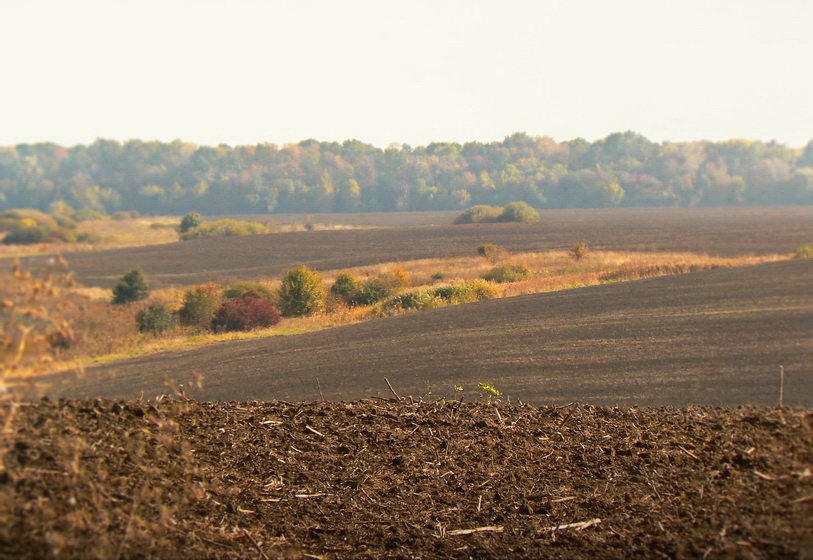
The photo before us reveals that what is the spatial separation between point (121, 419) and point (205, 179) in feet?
291

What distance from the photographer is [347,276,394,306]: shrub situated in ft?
101

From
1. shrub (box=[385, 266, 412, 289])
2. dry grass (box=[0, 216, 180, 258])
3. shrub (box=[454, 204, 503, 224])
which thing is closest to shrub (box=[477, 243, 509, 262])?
shrub (box=[385, 266, 412, 289])

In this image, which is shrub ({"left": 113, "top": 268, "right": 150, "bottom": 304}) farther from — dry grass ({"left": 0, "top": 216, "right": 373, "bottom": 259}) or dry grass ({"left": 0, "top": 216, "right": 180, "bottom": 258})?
dry grass ({"left": 0, "top": 216, "right": 180, "bottom": 258})

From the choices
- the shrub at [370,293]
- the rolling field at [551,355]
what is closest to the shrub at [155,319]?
the rolling field at [551,355]

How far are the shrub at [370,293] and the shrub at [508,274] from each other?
567cm

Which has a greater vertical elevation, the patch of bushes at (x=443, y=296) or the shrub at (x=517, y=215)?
the shrub at (x=517, y=215)

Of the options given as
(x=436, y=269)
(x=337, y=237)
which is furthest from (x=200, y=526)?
(x=337, y=237)

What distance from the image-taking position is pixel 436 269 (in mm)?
40312

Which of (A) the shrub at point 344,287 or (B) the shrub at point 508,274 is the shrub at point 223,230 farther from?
(A) the shrub at point 344,287

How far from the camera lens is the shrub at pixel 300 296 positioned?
2920cm

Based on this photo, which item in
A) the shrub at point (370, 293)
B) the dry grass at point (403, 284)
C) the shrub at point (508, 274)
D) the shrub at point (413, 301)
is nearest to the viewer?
the dry grass at point (403, 284)

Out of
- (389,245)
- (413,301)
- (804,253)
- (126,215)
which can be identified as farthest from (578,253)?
(126,215)

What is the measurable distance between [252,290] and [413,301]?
7.38 m

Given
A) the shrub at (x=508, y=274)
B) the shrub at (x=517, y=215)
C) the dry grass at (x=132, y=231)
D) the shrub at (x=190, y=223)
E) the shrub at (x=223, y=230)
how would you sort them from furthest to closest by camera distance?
the shrub at (x=517, y=215) < the shrub at (x=190, y=223) < the shrub at (x=223, y=230) < the dry grass at (x=132, y=231) < the shrub at (x=508, y=274)
